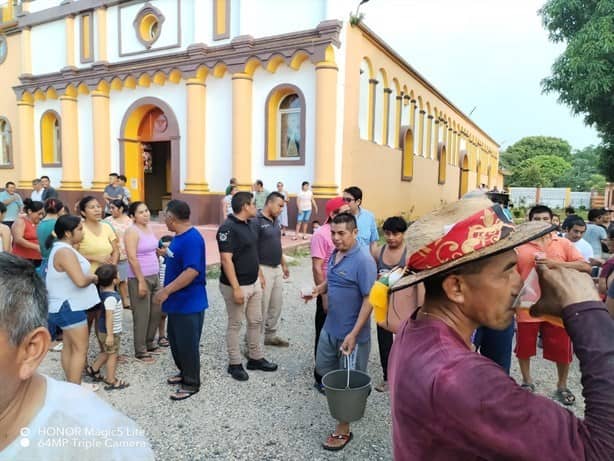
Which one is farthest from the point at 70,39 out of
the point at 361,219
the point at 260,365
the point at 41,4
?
the point at 260,365

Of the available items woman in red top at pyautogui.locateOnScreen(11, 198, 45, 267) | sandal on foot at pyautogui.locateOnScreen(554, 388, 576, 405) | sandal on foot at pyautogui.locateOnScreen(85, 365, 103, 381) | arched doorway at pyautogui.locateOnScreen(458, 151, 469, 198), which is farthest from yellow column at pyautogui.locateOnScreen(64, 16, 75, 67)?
arched doorway at pyautogui.locateOnScreen(458, 151, 469, 198)

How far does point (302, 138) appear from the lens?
12.6 metres

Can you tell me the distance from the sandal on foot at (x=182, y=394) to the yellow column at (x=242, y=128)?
9.63 m

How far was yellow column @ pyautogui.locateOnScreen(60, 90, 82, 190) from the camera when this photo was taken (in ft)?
53.9

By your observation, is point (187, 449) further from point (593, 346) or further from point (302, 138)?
point (302, 138)

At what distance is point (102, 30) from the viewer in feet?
51.0

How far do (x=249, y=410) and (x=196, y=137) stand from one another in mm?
11239

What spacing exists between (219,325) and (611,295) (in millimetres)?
4455

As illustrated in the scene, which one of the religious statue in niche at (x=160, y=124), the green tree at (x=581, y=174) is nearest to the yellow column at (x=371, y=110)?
the religious statue in niche at (x=160, y=124)

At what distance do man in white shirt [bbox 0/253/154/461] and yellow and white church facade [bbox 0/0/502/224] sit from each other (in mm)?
11147

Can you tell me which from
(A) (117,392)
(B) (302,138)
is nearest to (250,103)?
(B) (302,138)

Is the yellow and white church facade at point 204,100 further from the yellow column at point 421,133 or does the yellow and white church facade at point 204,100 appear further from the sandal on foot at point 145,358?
the sandal on foot at point 145,358

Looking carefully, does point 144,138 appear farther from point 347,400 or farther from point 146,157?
point 347,400

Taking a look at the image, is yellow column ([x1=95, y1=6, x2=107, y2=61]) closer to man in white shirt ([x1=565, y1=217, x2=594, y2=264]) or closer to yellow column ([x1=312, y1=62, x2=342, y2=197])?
yellow column ([x1=312, y1=62, x2=342, y2=197])
